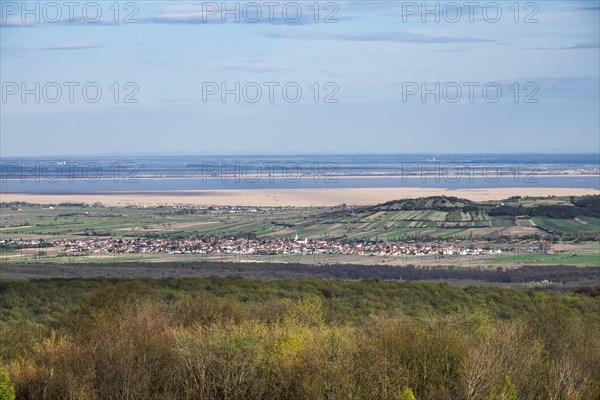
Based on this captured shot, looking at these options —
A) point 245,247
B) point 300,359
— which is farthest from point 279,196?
point 300,359

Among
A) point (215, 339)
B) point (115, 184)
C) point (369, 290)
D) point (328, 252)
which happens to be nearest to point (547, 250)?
point (328, 252)

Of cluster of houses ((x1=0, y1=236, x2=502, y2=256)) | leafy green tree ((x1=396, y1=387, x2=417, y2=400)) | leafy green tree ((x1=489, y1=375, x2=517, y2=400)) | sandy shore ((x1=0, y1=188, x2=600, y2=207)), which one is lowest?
cluster of houses ((x1=0, y1=236, x2=502, y2=256))

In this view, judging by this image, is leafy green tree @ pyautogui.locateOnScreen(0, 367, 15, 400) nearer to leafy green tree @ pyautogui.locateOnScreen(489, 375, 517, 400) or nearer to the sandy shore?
leafy green tree @ pyautogui.locateOnScreen(489, 375, 517, 400)

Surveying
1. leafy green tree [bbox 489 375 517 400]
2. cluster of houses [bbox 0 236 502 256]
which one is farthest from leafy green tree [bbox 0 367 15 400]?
cluster of houses [bbox 0 236 502 256]

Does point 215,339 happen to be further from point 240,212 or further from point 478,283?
point 240,212

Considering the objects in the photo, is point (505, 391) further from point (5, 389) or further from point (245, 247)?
point (245, 247)

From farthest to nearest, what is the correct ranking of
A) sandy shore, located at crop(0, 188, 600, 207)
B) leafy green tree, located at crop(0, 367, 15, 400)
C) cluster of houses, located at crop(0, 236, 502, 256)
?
sandy shore, located at crop(0, 188, 600, 207)
cluster of houses, located at crop(0, 236, 502, 256)
leafy green tree, located at crop(0, 367, 15, 400)
